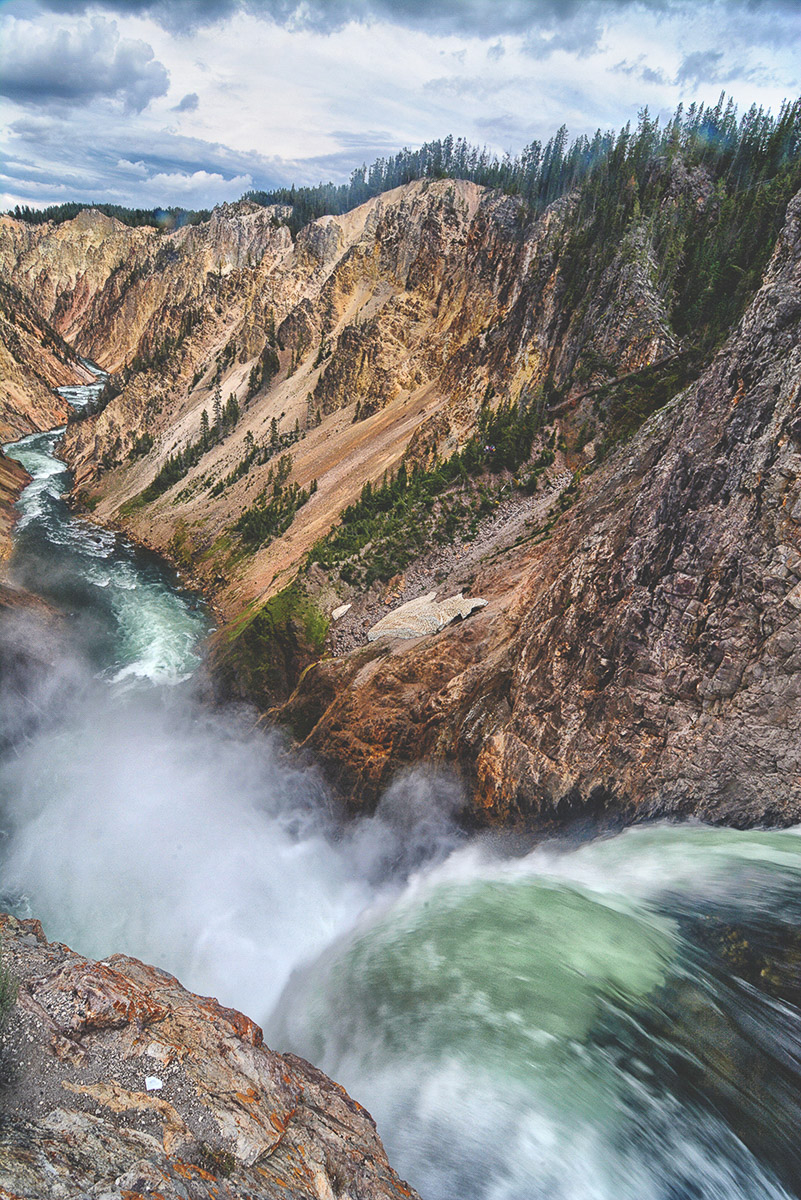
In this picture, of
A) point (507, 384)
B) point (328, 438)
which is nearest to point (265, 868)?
point (507, 384)

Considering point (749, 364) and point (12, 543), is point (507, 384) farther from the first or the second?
point (12, 543)

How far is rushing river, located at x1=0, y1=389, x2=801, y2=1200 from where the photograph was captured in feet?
18.1

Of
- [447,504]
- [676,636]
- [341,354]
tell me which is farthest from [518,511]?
[341,354]

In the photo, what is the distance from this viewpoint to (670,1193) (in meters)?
5.00

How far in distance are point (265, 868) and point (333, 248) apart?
80867 millimetres

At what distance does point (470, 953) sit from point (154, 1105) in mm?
4619

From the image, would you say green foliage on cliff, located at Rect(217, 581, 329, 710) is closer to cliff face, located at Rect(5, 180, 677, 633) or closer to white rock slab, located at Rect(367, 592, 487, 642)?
white rock slab, located at Rect(367, 592, 487, 642)

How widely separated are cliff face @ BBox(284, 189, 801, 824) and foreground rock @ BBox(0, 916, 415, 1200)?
6.35 meters

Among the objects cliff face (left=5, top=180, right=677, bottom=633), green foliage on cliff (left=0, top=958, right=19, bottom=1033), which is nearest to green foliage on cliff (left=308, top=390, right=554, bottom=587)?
cliff face (left=5, top=180, right=677, bottom=633)

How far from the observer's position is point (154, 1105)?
15.7ft

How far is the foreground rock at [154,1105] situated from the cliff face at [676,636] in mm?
6348

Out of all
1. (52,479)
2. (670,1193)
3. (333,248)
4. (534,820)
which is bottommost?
(52,479)

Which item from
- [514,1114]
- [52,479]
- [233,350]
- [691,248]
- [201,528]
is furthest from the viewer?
[233,350]

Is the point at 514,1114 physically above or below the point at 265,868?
above
